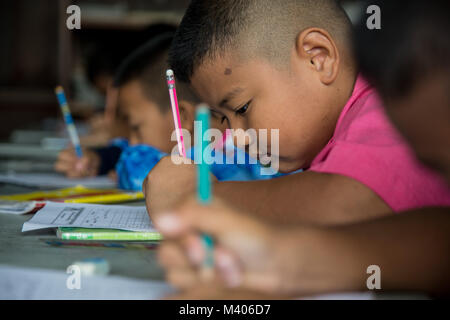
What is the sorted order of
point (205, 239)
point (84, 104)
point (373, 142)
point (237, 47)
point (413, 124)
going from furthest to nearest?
point (84, 104), point (237, 47), point (373, 142), point (413, 124), point (205, 239)

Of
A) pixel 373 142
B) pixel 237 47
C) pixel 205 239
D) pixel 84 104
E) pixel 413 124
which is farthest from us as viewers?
pixel 84 104

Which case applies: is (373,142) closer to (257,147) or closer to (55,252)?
(257,147)

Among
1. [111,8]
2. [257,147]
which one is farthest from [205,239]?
[111,8]

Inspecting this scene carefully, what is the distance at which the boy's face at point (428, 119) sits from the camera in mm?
465

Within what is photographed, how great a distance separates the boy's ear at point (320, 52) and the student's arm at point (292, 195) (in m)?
0.23

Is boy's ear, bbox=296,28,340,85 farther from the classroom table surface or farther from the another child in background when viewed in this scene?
the classroom table surface

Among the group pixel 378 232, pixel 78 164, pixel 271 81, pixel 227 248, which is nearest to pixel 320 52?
pixel 271 81

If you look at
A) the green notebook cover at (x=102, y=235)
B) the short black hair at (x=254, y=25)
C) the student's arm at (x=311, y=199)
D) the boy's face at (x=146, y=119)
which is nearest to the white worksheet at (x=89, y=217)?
the green notebook cover at (x=102, y=235)

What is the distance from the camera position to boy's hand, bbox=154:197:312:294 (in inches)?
14.7

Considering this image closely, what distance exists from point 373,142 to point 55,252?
415 millimetres

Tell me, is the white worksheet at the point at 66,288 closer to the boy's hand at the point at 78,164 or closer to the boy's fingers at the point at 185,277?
the boy's fingers at the point at 185,277
